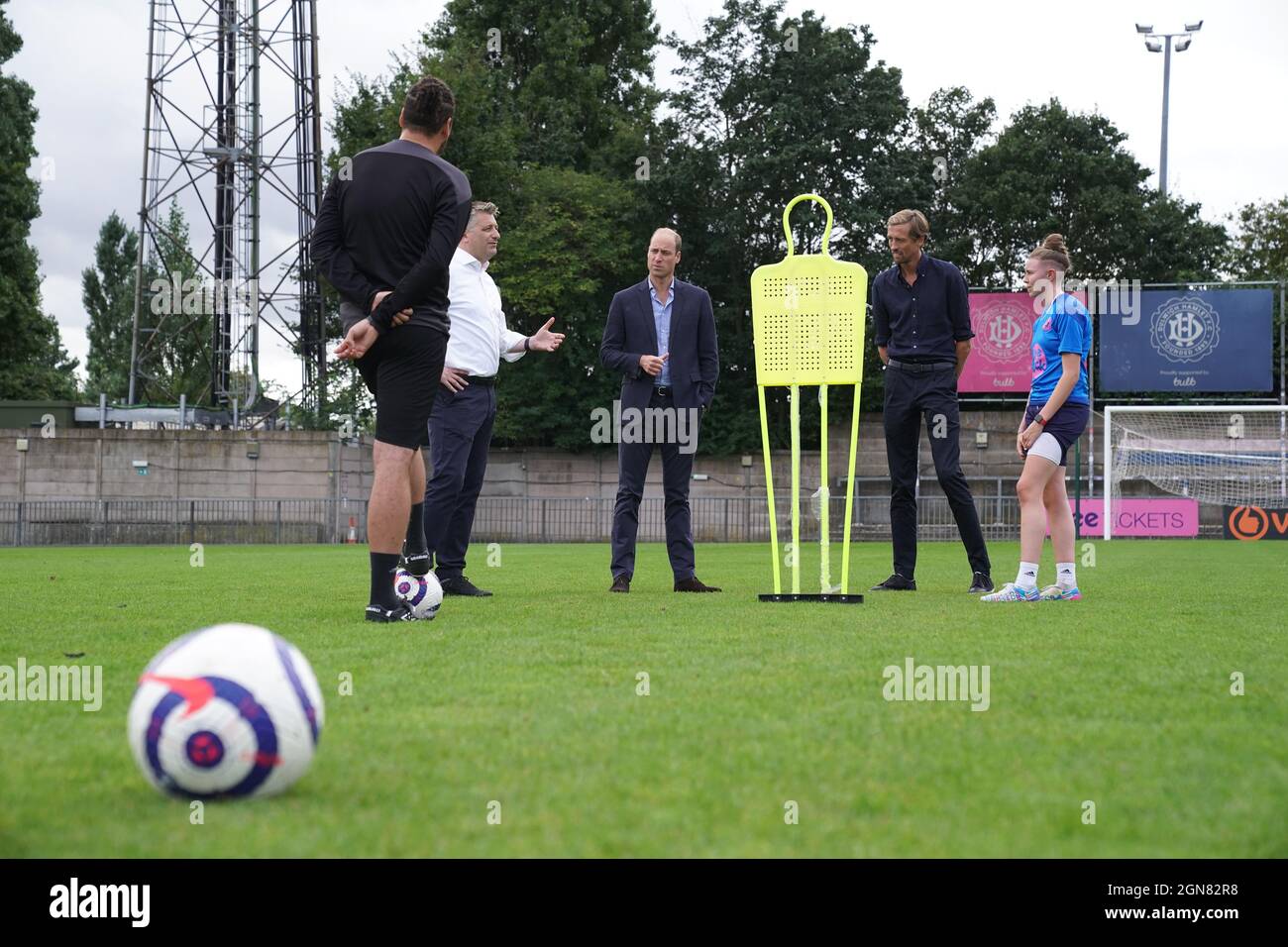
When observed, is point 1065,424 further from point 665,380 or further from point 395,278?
point 395,278

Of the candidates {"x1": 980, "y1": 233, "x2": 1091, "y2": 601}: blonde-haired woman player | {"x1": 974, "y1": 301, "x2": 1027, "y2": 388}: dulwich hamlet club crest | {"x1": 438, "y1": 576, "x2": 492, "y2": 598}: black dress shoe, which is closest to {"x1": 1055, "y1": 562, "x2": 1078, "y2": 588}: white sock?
{"x1": 980, "y1": 233, "x2": 1091, "y2": 601}: blonde-haired woman player

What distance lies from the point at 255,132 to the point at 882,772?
34383 millimetres

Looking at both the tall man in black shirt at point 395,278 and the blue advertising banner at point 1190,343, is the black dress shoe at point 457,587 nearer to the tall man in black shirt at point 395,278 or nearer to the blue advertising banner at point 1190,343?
the tall man in black shirt at point 395,278

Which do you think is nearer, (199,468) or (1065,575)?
(1065,575)

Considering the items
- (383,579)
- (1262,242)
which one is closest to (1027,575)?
(383,579)

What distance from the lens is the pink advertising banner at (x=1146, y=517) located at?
28641 millimetres

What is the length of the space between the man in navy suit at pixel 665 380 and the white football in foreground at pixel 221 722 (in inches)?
227

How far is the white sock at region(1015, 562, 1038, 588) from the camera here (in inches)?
308

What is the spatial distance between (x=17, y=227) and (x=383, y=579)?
34.6 metres

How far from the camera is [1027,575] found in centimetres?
786

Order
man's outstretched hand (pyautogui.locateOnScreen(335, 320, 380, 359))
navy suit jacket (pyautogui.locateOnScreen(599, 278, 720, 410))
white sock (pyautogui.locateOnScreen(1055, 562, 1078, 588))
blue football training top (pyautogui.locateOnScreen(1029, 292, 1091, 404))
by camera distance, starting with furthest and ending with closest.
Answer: navy suit jacket (pyautogui.locateOnScreen(599, 278, 720, 410))
white sock (pyautogui.locateOnScreen(1055, 562, 1078, 588))
blue football training top (pyautogui.locateOnScreen(1029, 292, 1091, 404))
man's outstretched hand (pyautogui.locateOnScreen(335, 320, 380, 359))

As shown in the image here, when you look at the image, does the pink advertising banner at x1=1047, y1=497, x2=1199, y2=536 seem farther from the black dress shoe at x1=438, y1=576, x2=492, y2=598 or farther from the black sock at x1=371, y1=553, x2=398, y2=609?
the black sock at x1=371, y1=553, x2=398, y2=609

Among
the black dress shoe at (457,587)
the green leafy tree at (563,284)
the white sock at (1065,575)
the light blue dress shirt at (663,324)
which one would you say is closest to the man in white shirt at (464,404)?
the black dress shoe at (457,587)
